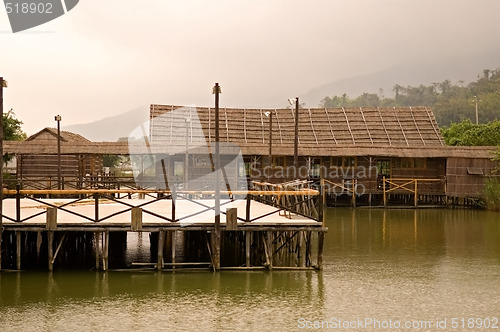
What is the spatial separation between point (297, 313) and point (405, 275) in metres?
4.92

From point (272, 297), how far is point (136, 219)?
12.9ft

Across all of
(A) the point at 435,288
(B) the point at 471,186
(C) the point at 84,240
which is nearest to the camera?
(A) the point at 435,288

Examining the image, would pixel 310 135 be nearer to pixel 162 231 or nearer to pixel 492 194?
pixel 492 194

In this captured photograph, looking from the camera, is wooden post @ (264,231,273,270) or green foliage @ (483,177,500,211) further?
green foliage @ (483,177,500,211)

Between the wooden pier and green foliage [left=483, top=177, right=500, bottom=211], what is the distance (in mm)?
17988

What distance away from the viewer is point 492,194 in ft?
123

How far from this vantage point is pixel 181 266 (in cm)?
1811

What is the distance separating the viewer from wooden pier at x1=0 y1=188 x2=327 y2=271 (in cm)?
1695

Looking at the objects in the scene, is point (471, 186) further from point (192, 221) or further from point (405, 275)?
point (192, 221)

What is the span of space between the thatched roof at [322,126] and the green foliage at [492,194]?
22.4 ft

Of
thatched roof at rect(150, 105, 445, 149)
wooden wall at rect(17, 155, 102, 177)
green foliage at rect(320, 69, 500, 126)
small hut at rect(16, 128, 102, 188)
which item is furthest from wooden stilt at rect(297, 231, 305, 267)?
green foliage at rect(320, 69, 500, 126)

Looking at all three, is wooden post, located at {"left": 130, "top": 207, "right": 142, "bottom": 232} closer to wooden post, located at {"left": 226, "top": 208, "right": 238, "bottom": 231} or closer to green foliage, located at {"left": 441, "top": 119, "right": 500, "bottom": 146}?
wooden post, located at {"left": 226, "top": 208, "right": 238, "bottom": 231}

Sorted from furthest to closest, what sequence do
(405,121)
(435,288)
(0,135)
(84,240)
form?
(405,121), (84,240), (0,135), (435,288)

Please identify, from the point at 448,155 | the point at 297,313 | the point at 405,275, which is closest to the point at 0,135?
the point at 297,313
